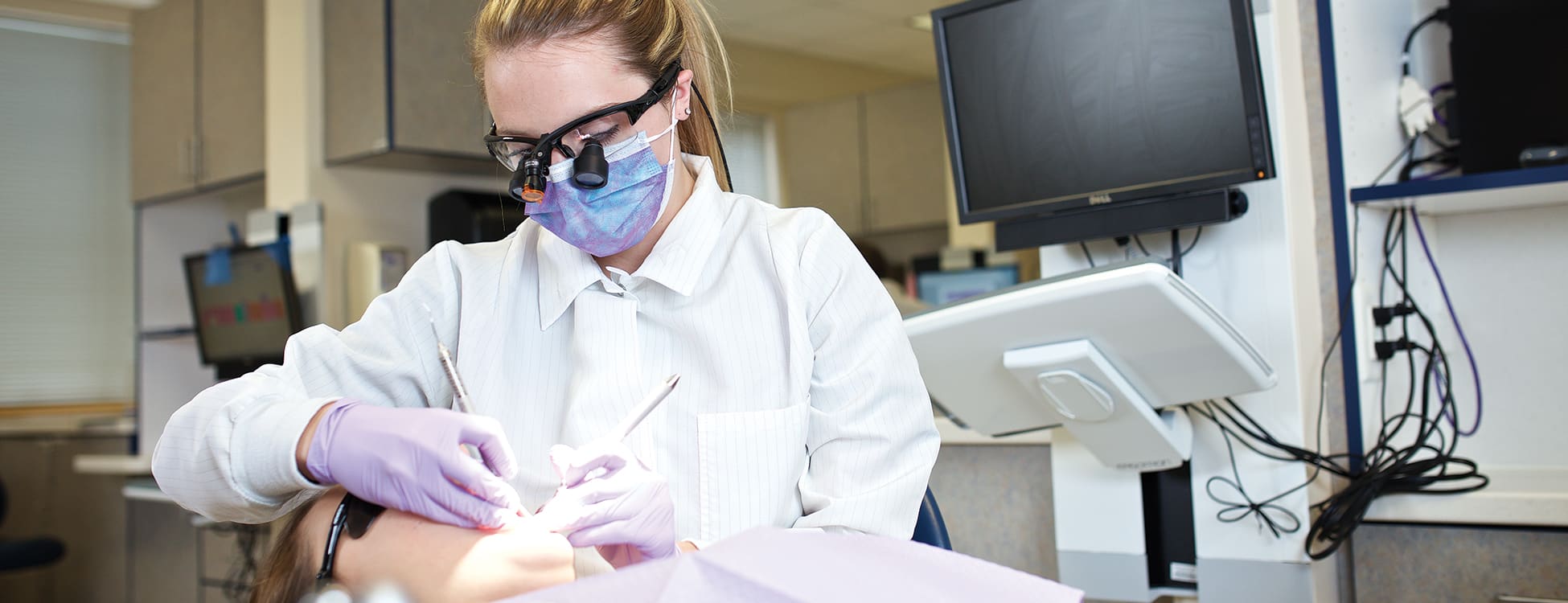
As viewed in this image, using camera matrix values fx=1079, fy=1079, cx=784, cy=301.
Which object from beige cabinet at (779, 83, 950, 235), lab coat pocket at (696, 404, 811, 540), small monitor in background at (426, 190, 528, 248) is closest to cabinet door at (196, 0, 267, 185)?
small monitor in background at (426, 190, 528, 248)

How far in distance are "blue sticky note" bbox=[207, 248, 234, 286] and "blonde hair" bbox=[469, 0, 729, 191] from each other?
2.62m

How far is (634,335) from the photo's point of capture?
40.2 inches

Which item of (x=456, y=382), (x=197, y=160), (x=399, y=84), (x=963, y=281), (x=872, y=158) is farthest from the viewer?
(x=872, y=158)

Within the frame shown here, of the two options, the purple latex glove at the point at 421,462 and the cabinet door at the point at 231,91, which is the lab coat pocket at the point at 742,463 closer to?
the purple latex glove at the point at 421,462

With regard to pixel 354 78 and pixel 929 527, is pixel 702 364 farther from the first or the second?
pixel 354 78

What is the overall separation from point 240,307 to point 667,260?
8.96ft

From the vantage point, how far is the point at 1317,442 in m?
1.56

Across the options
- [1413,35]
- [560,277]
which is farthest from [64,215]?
[1413,35]

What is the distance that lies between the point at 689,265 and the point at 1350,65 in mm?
1262

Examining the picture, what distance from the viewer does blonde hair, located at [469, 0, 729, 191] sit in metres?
0.95

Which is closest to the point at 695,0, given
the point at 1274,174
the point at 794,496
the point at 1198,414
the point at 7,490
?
the point at 794,496

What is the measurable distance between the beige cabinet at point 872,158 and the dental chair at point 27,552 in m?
3.23

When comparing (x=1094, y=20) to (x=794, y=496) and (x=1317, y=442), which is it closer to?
(x=1317, y=442)

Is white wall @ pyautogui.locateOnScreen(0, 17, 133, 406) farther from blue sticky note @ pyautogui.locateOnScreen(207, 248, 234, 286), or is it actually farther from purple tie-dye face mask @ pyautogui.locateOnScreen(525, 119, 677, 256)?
purple tie-dye face mask @ pyautogui.locateOnScreen(525, 119, 677, 256)
